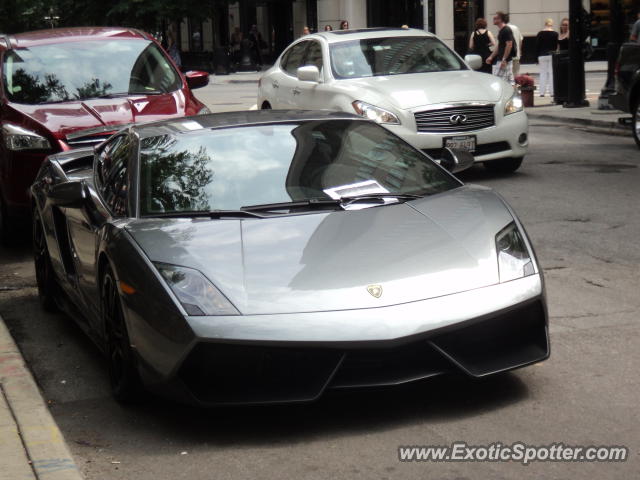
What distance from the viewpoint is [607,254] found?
8.86 meters

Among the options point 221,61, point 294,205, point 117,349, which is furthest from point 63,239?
point 221,61

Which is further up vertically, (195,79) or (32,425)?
(195,79)

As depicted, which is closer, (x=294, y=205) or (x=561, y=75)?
(x=294, y=205)

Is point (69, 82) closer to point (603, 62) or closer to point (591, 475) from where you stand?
point (591, 475)

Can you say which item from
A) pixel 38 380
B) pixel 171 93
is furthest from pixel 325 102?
pixel 38 380

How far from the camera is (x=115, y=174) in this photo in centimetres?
664

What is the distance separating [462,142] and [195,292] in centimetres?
814

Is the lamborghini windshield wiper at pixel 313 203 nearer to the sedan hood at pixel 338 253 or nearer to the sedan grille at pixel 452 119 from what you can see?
the sedan hood at pixel 338 253

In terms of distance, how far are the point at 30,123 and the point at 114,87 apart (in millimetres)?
1125

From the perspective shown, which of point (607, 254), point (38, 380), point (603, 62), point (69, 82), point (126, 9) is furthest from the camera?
point (126, 9)

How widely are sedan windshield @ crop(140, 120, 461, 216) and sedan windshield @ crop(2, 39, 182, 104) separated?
4.96 m

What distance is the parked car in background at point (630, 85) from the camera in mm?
15672

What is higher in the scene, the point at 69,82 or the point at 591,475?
the point at 69,82

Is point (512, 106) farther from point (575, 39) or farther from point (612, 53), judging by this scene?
point (612, 53)
